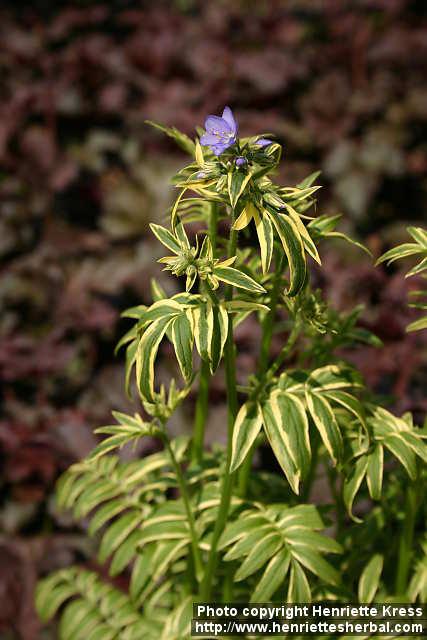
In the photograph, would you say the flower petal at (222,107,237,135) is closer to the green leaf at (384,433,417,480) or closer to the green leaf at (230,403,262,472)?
the green leaf at (230,403,262,472)

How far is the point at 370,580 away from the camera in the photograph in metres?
1.71

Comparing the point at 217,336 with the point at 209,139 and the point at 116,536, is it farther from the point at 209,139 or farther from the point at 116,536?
the point at 116,536

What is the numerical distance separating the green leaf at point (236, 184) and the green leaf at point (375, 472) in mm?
672

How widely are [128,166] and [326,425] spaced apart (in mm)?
3024

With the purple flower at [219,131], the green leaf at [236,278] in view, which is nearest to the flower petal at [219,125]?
the purple flower at [219,131]

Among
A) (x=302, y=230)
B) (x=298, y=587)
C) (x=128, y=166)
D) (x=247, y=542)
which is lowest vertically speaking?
(x=298, y=587)

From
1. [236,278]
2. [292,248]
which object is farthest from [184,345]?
[292,248]

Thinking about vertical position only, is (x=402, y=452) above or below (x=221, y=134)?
below

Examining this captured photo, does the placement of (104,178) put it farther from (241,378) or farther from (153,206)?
(241,378)

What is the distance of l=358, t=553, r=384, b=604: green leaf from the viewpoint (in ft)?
5.54

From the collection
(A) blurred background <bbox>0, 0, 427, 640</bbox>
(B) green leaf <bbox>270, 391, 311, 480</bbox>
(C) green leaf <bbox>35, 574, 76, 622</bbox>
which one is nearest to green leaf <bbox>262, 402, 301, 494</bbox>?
(B) green leaf <bbox>270, 391, 311, 480</bbox>

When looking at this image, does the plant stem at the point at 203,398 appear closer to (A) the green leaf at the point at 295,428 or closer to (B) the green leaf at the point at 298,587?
(A) the green leaf at the point at 295,428

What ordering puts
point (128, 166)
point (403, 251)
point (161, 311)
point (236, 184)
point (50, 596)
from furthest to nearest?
point (128, 166) → point (50, 596) → point (403, 251) → point (161, 311) → point (236, 184)

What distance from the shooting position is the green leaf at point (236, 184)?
47.4 inches
